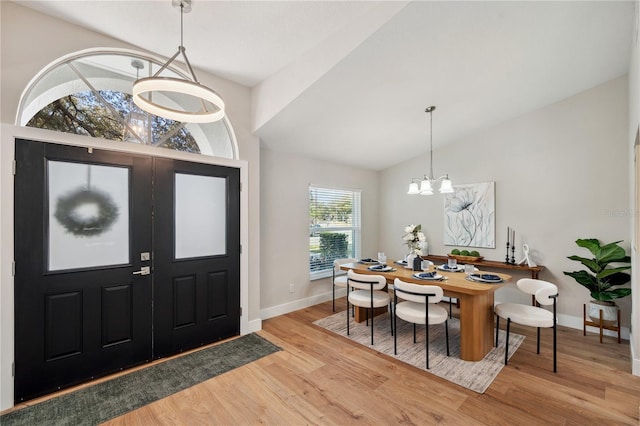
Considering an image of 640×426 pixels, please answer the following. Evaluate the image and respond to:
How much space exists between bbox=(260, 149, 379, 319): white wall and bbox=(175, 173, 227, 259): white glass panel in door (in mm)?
825

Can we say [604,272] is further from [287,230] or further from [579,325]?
[287,230]

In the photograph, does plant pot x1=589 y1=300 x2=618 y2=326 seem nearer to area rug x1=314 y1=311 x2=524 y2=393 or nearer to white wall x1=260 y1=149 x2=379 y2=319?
area rug x1=314 y1=311 x2=524 y2=393

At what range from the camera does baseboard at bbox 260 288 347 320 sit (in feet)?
13.7

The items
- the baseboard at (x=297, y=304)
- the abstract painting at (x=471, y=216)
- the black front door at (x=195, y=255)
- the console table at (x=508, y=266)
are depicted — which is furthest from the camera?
the abstract painting at (x=471, y=216)

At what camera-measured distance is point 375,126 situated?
13.4 feet

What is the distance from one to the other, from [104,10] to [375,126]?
3.14m

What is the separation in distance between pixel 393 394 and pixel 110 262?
282 centimetres

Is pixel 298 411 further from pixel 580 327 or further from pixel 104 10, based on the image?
pixel 580 327

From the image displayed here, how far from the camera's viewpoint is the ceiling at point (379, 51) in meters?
2.34

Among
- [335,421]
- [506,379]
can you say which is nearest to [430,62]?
[506,379]

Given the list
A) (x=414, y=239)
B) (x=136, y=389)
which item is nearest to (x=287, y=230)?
(x=414, y=239)

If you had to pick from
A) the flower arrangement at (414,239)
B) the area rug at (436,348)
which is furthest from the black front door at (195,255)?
the flower arrangement at (414,239)

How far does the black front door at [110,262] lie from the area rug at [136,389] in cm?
18

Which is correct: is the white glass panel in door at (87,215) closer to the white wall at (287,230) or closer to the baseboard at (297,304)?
the white wall at (287,230)
